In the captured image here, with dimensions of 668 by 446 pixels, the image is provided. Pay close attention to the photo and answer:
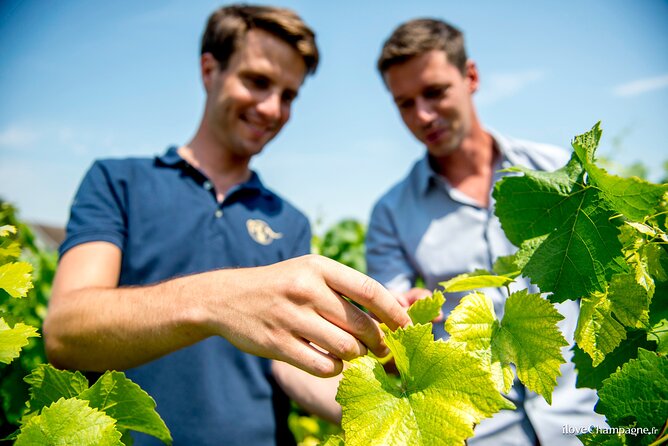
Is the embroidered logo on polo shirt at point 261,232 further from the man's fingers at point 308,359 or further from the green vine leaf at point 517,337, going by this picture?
the green vine leaf at point 517,337

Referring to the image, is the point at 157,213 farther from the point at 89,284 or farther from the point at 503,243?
the point at 503,243

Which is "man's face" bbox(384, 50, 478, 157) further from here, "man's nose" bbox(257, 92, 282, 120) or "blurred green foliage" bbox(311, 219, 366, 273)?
"blurred green foliage" bbox(311, 219, 366, 273)

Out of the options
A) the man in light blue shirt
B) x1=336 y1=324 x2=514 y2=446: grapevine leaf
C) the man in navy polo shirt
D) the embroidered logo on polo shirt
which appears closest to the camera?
x1=336 y1=324 x2=514 y2=446: grapevine leaf

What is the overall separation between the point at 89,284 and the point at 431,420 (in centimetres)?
146

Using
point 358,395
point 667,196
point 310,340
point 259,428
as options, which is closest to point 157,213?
point 259,428

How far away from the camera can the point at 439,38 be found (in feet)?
10.6

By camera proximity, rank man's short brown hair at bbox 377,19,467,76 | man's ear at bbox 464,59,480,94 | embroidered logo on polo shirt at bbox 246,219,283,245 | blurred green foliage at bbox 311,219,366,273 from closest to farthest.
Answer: embroidered logo on polo shirt at bbox 246,219,283,245 < man's short brown hair at bbox 377,19,467,76 < man's ear at bbox 464,59,480,94 < blurred green foliage at bbox 311,219,366,273

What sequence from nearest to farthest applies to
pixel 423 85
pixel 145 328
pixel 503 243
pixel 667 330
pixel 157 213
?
pixel 667 330, pixel 145 328, pixel 157 213, pixel 503 243, pixel 423 85

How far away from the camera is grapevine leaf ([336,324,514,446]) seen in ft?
2.18

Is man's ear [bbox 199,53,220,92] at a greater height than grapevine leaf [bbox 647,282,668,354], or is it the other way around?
man's ear [bbox 199,53,220,92]

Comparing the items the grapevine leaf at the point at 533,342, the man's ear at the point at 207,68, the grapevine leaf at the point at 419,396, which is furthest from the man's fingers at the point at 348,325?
the man's ear at the point at 207,68

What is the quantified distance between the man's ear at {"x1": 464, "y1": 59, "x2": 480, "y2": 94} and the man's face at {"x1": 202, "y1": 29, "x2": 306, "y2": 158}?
1.43 meters

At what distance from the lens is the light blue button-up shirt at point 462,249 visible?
247 cm

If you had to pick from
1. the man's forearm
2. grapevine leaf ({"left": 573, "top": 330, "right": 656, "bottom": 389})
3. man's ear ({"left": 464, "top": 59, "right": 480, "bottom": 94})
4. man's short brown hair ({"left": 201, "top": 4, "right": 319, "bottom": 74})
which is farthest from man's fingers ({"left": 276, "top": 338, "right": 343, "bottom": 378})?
man's ear ({"left": 464, "top": 59, "right": 480, "bottom": 94})
